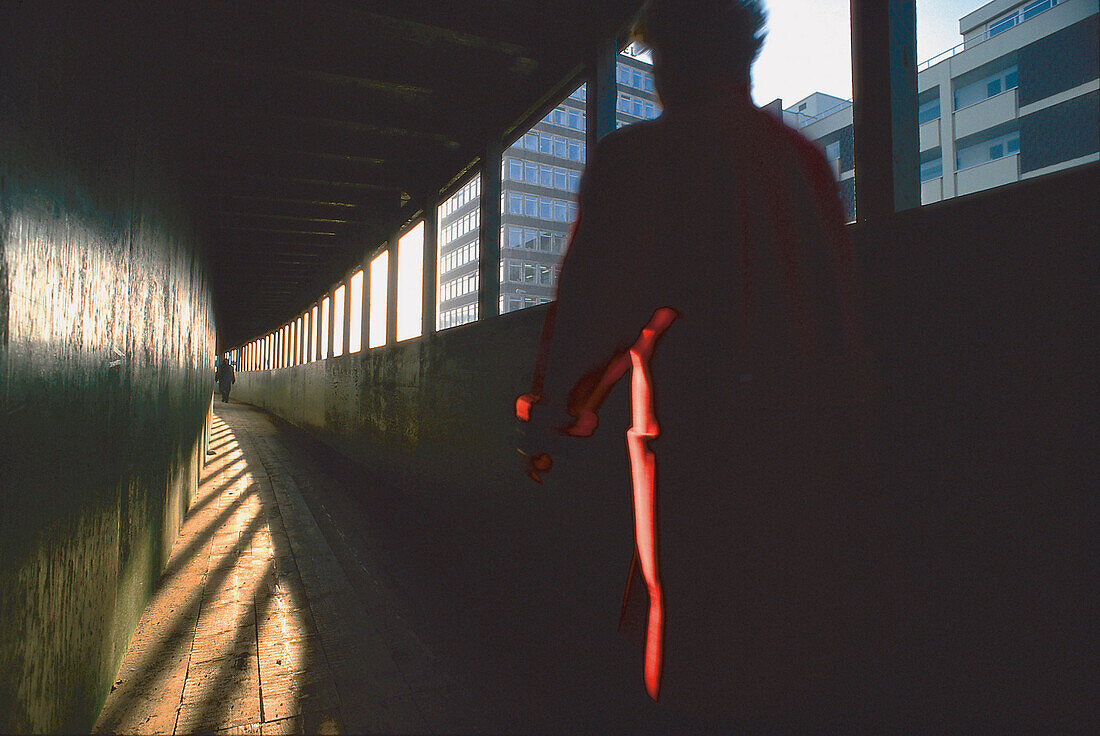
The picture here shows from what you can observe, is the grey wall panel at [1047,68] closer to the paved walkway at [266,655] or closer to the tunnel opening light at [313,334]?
the tunnel opening light at [313,334]

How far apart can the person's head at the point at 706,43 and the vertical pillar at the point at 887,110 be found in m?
0.80

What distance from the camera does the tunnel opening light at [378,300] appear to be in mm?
7380

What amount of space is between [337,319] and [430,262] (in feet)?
20.9

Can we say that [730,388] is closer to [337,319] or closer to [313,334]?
[337,319]

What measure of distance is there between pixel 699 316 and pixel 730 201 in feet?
0.70

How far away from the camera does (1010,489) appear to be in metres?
1.22

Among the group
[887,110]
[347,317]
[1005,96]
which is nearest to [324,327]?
[347,317]

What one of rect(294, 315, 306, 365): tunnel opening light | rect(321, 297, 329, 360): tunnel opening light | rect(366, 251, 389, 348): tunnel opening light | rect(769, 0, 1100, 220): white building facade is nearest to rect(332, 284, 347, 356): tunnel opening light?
rect(321, 297, 329, 360): tunnel opening light

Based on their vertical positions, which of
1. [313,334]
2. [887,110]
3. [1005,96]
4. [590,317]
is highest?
[1005,96]

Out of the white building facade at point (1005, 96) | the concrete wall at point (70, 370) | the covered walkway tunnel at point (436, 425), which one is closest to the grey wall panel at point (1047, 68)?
the white building facade at point (1005, 96)

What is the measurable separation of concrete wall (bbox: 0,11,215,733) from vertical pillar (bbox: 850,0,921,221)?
2153 mm

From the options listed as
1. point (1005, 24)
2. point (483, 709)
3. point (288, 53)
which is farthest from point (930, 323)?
point (1005, 24)

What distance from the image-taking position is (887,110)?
168 centimetres

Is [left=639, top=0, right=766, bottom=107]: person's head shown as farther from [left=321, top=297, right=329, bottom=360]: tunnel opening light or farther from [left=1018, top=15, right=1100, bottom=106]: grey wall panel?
[left=1018, top=15, right=1100, bottom=106]: grey wall panel
